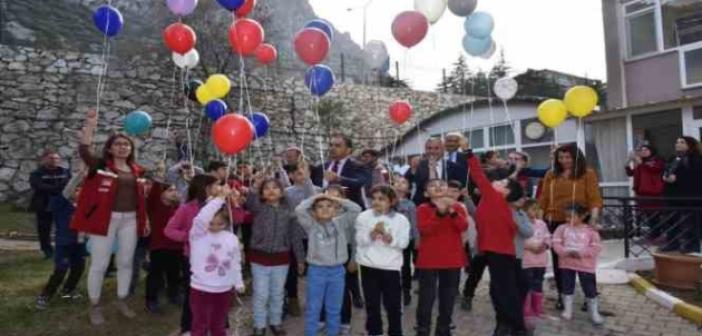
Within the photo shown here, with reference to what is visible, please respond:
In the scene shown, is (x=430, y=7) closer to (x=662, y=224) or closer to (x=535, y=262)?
(x=535, y=262)

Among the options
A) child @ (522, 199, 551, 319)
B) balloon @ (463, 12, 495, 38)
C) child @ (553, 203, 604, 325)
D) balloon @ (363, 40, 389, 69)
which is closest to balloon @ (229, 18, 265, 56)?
balloon @ (363, 40, 389, 69)

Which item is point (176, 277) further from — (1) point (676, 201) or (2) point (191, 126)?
(2) point (191, 126)

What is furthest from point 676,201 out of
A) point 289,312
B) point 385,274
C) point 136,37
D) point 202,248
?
point 136,37

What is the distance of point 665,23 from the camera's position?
1016 centimetres

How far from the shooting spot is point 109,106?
12.6 metres

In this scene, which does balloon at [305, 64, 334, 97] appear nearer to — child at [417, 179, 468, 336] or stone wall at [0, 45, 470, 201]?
child at [417, 179, 468, 336]

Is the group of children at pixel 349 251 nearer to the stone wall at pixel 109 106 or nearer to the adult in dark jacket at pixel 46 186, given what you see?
the adult in dark jacket at pixel 46 186

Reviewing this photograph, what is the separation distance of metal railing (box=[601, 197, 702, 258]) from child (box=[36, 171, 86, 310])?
646cm

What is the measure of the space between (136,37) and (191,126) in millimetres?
3602

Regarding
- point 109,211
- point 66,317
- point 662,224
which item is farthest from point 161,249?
point 662,224

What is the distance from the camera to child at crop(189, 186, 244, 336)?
3525 millimetres

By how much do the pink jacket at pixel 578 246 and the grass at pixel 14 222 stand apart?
9.22m

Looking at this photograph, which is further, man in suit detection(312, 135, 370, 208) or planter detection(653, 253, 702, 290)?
planter detection(653, 253, 702, 290)

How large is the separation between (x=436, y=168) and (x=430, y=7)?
1787 millimetres
